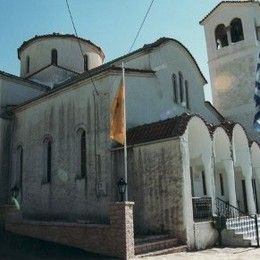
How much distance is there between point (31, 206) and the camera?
19.5 metres

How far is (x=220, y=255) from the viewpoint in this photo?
1180 centimetres

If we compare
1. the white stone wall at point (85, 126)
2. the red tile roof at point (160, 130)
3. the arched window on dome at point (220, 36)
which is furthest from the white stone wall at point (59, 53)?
the red tile roof at point (160, 130)

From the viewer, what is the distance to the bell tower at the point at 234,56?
2466 cm

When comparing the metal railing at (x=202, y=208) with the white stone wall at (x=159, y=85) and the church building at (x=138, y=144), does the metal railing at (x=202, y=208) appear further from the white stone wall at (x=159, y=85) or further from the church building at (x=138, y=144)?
the white stone wall at (x=159, y=85)

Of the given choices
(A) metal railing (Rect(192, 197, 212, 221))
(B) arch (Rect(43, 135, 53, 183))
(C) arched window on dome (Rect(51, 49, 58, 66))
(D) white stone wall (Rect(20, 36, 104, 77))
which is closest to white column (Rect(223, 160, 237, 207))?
(A) metal railing (Rect(192, 197, 212, 221))

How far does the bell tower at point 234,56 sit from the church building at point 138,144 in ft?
0.24

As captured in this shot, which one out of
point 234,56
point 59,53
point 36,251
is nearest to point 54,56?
point 59,53

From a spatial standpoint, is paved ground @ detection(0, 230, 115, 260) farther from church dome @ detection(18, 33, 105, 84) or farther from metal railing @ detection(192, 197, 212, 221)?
church dome @ detection(18, 33, 105, 84)

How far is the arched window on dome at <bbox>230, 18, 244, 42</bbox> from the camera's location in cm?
2601

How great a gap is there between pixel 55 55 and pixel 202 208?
52.9 ft

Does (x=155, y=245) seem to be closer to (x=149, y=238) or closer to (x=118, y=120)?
(x=149, y=238)

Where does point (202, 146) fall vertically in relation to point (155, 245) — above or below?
above

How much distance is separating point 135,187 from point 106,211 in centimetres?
180

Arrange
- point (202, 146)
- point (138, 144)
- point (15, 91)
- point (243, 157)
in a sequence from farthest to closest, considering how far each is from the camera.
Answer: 1. point (15, 91)
2. point (243, 157)
3. point (202, 146)
4. point (138, 144)
